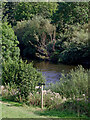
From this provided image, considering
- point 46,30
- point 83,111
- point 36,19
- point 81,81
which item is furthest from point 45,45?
point 83,111

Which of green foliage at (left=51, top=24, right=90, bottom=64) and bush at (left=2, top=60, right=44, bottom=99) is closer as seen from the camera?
bush at (left=2, top=60, right=44, bottom=99)

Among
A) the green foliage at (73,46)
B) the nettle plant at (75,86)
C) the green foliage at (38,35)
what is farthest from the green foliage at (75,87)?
the green foliage at (38,35)

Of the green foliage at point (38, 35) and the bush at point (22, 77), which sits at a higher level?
the green foliage at point (38, 35)

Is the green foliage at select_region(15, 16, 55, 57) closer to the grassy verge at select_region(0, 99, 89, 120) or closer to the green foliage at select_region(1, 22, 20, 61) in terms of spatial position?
the green foliage at select_region(1, 22, 20, 61)

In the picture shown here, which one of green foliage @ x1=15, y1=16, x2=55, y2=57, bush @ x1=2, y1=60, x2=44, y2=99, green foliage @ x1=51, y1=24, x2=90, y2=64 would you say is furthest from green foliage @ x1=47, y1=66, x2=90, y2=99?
green foliage @ x1=15, y1=16, x2=55, y2=57

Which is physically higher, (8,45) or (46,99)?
(8,45)

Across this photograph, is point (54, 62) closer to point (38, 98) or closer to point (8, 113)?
point (38, 98)

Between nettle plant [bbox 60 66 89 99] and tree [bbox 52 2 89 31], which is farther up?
tree [bbox 52 2 89 31]

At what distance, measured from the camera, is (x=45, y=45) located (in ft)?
92.1

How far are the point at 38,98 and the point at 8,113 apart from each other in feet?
8.80

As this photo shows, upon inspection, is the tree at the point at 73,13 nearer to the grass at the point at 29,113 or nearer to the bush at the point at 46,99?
the bush at the point at 46,99

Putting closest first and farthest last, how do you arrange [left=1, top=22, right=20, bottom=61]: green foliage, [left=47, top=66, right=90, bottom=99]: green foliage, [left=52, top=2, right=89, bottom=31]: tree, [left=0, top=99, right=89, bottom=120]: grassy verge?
[left=0, top=99, right=89, bottom=120]: grassy verge, [left=47, top=66, right=90, bottom=99]: green foliage, [left=1, top=22, right=20, bottom=61]: green foliage, [left=52, top=2, right=89, bottom=31]: tree

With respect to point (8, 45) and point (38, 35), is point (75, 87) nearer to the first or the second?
point (8, 45)

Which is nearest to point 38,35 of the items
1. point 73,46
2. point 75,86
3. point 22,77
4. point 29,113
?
point 73,46
